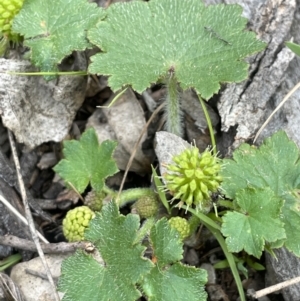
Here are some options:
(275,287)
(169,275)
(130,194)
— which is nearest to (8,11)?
(130,194)

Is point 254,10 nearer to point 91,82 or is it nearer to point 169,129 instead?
point 169,129

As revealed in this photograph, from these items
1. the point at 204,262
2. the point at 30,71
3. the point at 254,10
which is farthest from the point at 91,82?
the point at 204,262

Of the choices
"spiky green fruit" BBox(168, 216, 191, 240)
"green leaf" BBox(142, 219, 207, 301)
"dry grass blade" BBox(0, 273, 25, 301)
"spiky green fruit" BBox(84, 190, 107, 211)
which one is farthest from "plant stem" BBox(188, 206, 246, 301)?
"dry grass blade" BBox(0, 273, 25, 301)

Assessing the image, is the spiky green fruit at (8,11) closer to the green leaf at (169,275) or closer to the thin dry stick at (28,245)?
the thin dry stick at (28,245)

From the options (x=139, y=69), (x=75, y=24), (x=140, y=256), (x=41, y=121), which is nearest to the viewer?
(x=140, y=256)

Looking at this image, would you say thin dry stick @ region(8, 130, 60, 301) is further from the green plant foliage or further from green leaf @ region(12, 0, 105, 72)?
green leaf @ region(12, 0, 105, 72)

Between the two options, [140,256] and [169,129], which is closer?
[140,256]
